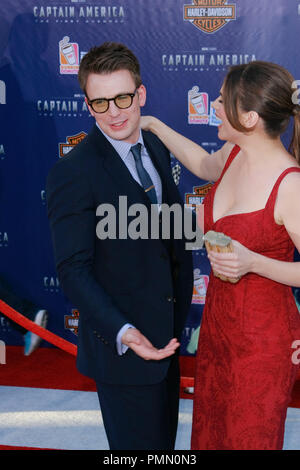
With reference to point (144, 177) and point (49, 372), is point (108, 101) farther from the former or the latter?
point (49, 372)

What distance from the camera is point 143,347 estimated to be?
1.88 m

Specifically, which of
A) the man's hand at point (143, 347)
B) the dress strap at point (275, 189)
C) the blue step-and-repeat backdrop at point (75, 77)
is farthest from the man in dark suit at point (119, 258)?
the blue step-and-repeat backdrop at point (75, 77)

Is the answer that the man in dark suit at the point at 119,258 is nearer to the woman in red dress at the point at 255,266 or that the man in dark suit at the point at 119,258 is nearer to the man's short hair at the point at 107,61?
the man's short hair at the point at 107,61

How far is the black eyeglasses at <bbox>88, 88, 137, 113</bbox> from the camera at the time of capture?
6.55 feet

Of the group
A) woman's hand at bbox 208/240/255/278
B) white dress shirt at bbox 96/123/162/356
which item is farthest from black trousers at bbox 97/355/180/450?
woman's hand at bbox 208/240/255/278

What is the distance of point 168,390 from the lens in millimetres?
2287

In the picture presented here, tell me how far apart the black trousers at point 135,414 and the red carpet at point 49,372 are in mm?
1619

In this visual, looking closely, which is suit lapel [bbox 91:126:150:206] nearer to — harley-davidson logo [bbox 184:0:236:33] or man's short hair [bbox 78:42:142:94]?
man's short hair [bbox 78:42:142:94]

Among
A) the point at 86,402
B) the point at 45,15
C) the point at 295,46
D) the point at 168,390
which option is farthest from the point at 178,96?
the point at 168,390

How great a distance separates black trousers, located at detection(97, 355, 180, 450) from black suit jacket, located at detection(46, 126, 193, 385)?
0.18 feet

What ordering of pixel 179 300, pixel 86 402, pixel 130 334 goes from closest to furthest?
1. pixel 130 334
2. pixel 179 300
3. pixel 86 402

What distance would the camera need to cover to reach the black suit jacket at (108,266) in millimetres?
1904
